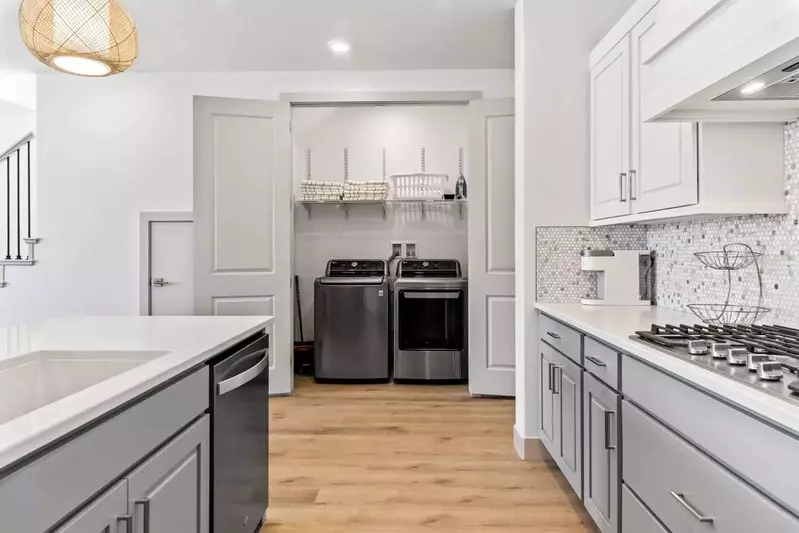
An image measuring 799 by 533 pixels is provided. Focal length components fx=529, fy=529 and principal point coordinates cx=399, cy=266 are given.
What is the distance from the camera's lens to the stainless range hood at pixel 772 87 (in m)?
1.24

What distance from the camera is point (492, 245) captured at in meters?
4.04

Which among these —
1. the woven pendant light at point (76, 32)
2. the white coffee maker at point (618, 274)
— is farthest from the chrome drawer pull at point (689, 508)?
the woven pendant light at point (76, 32)

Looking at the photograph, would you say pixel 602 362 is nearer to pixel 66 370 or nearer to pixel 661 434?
pixel 661 434

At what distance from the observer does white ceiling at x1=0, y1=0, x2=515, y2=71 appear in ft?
10.7

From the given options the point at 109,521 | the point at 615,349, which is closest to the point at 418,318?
the point at 615,349

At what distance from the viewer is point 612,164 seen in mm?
2510

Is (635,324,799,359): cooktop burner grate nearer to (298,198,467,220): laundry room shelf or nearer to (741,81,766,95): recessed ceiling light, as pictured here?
(741,81,766,95): recessed ceiling light

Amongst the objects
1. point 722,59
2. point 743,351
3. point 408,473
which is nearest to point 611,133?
point 722,59

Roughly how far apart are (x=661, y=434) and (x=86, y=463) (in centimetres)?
129

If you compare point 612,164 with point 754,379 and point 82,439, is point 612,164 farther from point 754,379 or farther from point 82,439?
point 82,439

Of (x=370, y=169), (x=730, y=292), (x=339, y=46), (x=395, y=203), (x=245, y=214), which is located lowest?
(x=730, y=292)

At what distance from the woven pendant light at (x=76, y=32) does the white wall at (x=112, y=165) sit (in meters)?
2.48

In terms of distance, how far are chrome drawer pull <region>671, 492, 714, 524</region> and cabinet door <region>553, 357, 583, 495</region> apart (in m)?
0.79

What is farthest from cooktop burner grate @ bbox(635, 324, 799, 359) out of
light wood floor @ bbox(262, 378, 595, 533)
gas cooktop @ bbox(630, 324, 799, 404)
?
light wood floor @ bbox(262, 378, 595, 533)
